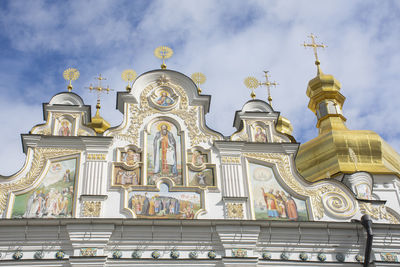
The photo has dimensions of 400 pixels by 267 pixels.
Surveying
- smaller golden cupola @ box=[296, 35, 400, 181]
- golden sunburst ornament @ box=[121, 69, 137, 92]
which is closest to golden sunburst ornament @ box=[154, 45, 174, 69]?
golden sunburst ornament @ box=[121, 69, 137, 92]

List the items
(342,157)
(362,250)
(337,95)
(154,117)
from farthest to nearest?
(337,95) → (342,157) → (154,117) → (362,250)

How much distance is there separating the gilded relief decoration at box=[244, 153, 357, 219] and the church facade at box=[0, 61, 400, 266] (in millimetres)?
24

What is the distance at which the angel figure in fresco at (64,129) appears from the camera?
1309 centimetres

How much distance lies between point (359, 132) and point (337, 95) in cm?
362

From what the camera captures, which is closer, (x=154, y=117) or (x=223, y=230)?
(x=223, y=230)

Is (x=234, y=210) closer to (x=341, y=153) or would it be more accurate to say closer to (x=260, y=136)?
(x=260, y=136)

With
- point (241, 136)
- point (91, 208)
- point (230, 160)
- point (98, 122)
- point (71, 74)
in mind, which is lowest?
point (91, 208)

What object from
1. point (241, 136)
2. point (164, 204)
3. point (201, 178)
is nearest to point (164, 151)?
point (201, 178)

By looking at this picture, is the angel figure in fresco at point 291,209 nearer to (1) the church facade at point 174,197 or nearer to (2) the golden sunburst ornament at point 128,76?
(1) the church facade at point 174,197

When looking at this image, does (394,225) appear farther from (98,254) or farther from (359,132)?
(359,132)

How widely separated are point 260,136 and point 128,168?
318 centimetres

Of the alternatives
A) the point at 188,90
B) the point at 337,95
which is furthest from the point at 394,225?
the point at 337,95

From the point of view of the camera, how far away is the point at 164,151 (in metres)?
13.0

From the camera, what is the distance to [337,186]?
12867 mm
